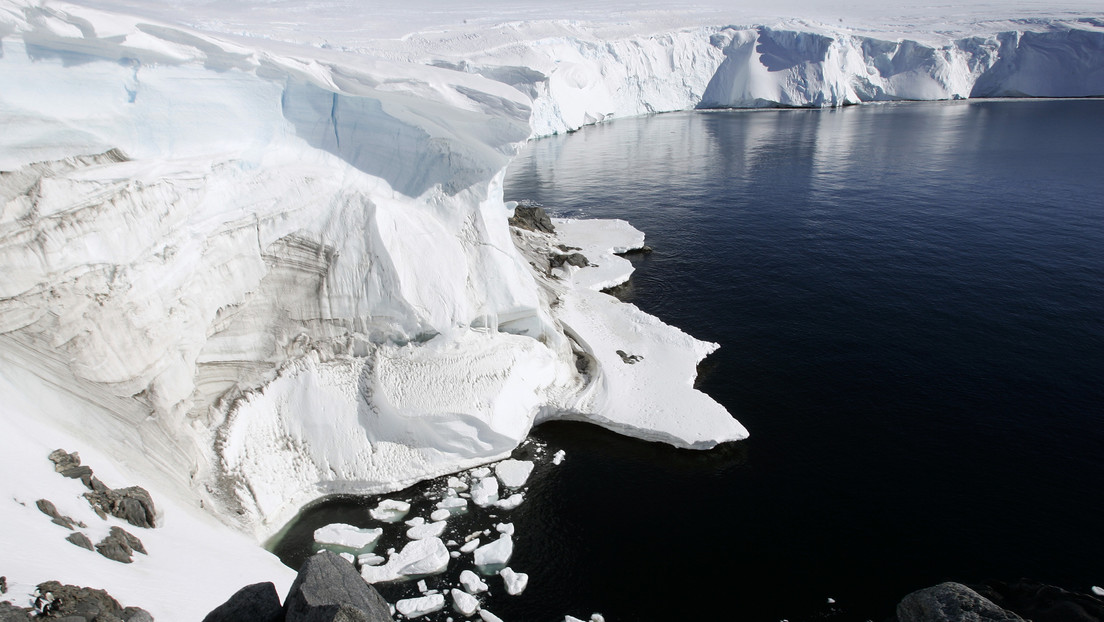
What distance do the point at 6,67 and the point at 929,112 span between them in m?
97.7

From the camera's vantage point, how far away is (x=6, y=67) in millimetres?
15328

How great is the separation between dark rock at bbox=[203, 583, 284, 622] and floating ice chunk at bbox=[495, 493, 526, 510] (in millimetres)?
9400

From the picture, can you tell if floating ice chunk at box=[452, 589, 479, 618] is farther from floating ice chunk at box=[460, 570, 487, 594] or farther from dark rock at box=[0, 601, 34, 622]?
dark rock at box=[0, 601, 34, 622]

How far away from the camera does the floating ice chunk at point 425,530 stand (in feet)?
53.8

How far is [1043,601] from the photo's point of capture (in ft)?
43.6

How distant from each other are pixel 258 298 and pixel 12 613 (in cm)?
1143

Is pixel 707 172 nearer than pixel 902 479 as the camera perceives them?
No

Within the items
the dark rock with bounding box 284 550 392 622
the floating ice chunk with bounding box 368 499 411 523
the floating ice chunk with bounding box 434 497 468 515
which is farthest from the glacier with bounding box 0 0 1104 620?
the dark rock with bounding box 284 550 392 622

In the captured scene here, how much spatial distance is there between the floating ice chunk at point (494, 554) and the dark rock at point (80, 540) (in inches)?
333

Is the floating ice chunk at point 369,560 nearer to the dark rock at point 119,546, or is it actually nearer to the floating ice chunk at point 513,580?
the floating ice chunk at point 513,580

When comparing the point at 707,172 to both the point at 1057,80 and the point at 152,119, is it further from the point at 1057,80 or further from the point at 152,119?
the point at 1057,80

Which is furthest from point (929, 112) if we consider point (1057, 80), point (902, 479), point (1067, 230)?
point (902, 479)

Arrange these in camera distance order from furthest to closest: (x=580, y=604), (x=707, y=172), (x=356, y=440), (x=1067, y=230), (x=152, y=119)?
(x=707, y=172) → (x=1067, y=230) → (x=356, y=440) → (x=152, y=119) → (x=580, y=604)

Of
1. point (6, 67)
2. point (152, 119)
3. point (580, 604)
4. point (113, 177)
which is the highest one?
point (6, 67)
